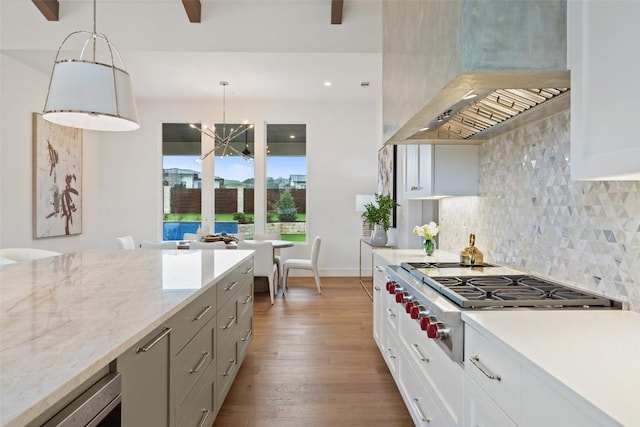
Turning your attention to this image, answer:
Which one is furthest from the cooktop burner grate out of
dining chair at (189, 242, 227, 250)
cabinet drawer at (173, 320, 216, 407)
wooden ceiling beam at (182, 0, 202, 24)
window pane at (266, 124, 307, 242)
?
window pane at (266, 124, 307, 242)

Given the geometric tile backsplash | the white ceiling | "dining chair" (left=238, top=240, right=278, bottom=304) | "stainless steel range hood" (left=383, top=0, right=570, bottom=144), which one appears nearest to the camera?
"stainless steel range hood" (left=383, top=0, right=570, bottom=144)

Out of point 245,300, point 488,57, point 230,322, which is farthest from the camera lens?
point 245,300

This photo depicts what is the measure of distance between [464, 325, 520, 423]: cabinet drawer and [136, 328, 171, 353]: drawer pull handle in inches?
40.6

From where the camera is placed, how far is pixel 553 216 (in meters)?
1.85

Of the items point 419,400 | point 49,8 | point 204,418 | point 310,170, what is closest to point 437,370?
point 419,400

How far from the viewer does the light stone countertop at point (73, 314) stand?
801 millimetres

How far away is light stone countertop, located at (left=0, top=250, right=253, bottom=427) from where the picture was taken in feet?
2.63

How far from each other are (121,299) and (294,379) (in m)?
1.70

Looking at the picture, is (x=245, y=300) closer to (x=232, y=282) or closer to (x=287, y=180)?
(x=232, y=282)

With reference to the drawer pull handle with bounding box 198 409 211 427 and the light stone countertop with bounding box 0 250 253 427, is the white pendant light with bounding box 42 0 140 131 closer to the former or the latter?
the light stone countertop with bounding box 0 250 253 427

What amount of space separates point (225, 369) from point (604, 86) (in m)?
2.24

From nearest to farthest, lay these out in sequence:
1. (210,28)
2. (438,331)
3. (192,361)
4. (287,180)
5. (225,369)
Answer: (438,331) → (192,361) → (225,369) → (210,28) → (287,180)

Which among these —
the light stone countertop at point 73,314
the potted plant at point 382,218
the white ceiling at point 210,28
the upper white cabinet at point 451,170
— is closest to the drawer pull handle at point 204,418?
the light stone countertop at point 73,314

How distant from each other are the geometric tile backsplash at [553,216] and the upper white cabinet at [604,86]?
406mm
